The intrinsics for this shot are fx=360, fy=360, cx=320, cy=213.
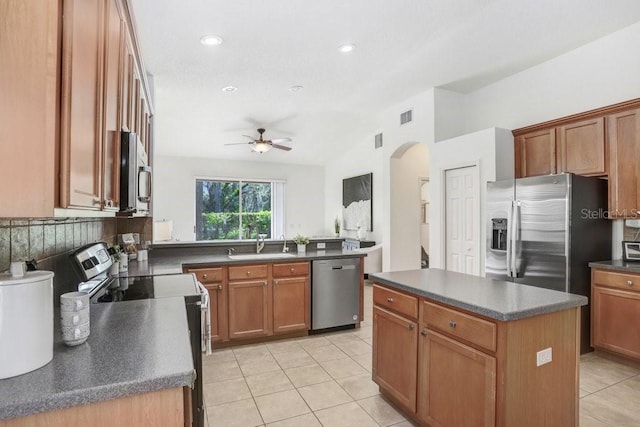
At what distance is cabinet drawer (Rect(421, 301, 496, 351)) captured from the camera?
1.70 metres

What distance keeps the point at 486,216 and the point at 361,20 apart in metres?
2.45

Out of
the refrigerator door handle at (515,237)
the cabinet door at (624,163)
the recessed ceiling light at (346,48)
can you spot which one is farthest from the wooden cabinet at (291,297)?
the cabinet door at (624,163)

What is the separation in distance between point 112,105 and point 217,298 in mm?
2428

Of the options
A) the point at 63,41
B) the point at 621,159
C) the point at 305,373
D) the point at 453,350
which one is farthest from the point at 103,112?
the point at 621,159

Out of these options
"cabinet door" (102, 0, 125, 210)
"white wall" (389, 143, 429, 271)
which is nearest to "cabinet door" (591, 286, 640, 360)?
"white wall" (389, 143, 429, 271)

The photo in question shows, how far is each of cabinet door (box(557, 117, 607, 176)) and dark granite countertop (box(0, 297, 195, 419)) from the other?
3944 mm

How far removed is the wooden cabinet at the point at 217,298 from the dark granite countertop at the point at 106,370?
194 cm

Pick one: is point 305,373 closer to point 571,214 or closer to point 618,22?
point 571,214

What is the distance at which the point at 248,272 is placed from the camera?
361cm

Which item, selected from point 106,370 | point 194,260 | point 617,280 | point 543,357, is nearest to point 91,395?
point 106,370

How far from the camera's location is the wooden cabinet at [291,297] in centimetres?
373

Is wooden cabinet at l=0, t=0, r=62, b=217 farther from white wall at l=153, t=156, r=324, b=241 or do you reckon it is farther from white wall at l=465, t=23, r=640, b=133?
white wall at l=153, t=156, r=324, b=241

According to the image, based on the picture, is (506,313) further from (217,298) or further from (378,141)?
(378,141)

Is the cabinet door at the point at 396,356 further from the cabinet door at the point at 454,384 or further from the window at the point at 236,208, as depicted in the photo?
the window at the point at 236,208
